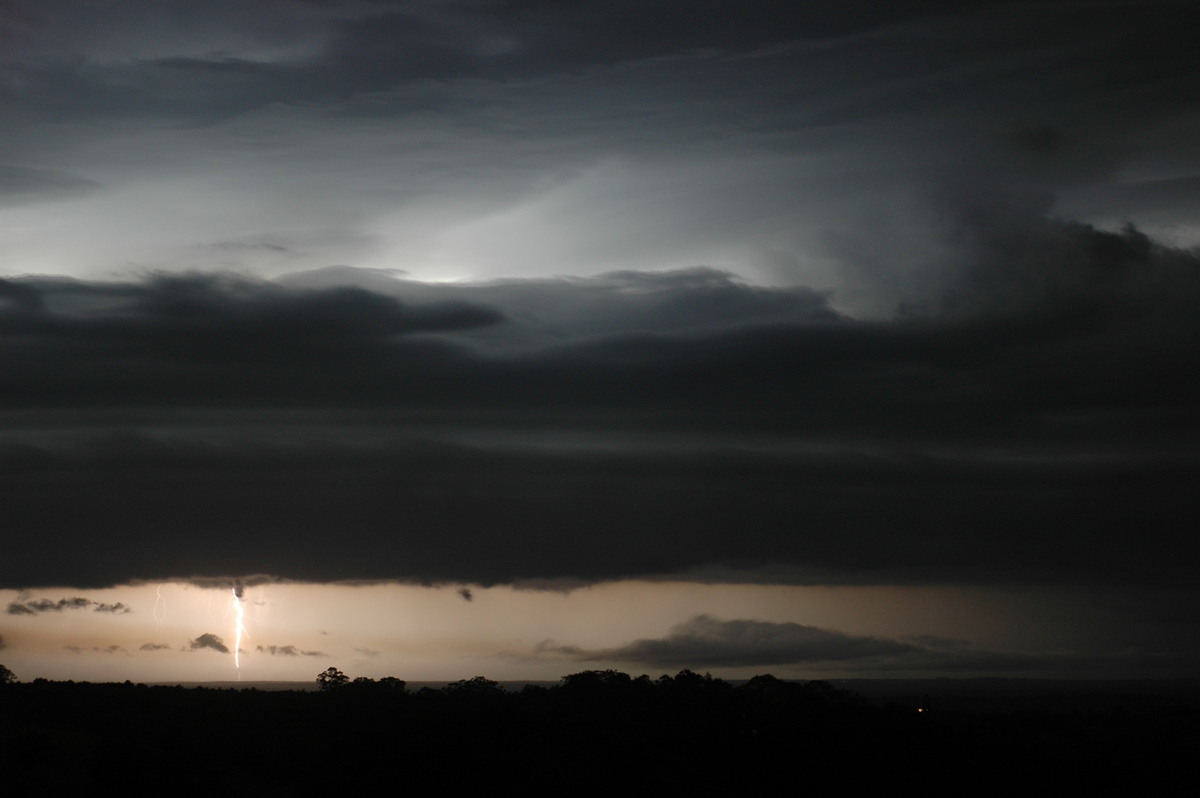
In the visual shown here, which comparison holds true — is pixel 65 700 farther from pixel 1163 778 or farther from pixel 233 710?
pixel 1163 778

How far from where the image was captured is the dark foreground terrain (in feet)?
401

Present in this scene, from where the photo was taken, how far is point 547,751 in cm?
13362

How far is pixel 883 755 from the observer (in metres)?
138

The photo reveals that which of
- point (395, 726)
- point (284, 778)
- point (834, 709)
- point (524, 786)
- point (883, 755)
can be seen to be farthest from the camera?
point (834, 709)

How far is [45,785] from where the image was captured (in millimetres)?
119812

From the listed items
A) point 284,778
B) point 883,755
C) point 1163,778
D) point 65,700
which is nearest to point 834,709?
point 883,755

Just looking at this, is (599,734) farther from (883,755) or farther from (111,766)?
(111,766)

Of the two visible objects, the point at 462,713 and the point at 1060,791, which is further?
the point at 462,713

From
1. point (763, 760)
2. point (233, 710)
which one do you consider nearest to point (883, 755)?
point (763, 760)

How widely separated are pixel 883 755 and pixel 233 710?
9330cm

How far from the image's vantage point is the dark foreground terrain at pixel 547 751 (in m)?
122

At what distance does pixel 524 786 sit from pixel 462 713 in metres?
41.0

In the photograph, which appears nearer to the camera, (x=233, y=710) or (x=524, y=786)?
(x=524, y=786)

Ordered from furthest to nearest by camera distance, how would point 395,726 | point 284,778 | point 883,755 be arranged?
1. point 395,726
2. point 883,755
3. point 284,778
